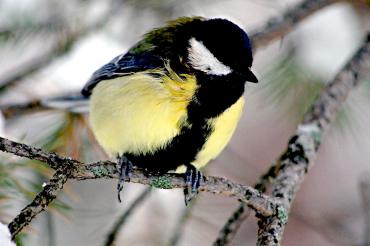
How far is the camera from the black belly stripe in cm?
141

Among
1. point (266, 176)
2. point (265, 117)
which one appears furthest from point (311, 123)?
point (265, 117)

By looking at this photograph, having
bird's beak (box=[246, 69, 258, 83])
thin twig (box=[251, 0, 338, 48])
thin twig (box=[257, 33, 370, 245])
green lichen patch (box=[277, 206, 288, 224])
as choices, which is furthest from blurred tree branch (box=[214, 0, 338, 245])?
green lichen patch (box=[277, 206, 288, 224])

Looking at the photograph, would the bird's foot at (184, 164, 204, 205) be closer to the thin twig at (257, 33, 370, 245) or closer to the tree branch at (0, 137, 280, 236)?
the tree branch at (0, 137, 280, 236)

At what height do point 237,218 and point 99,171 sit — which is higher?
point 99,171

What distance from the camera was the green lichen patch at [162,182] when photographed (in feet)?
3.90

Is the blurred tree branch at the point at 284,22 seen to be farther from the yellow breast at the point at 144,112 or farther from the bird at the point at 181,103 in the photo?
the yellow breast at the point at 144,112

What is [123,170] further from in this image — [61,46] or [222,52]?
[61,46]

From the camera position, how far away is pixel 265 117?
2744 mm

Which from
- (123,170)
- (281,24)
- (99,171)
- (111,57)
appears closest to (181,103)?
(123,170)

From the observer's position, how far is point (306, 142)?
4.82 ft

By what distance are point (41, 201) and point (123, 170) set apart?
476 millimetres

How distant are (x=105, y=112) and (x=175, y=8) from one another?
1.98 ft

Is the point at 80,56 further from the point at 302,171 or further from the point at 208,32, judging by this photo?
the point at 302,171

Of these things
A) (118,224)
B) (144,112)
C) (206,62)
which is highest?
(206,62)
